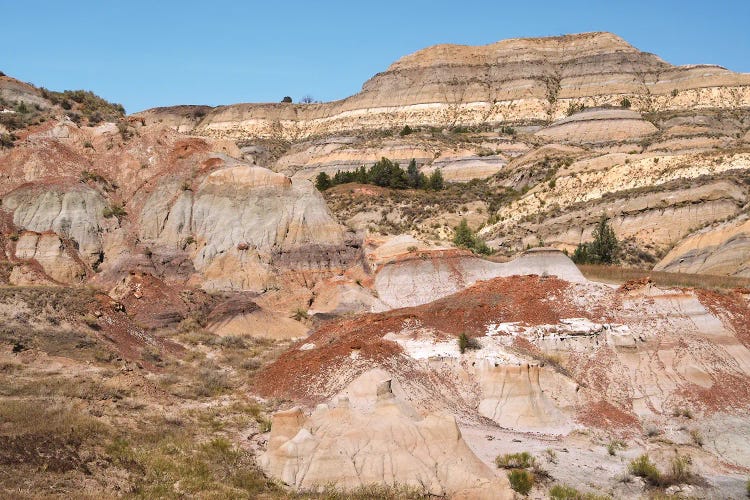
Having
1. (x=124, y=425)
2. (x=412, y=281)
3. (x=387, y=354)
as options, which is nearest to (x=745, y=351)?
(x=387, y=354)

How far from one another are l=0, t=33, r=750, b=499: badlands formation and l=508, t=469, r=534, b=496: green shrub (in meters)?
0.05

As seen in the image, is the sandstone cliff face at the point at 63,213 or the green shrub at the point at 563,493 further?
the sandstone cliff face at the point at 63,213

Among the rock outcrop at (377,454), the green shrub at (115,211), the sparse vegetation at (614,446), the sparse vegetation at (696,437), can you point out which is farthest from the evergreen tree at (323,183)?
the rock outcrop at (377,454)

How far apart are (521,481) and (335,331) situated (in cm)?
1278

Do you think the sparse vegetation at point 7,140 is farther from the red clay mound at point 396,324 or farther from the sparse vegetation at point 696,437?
the sparse vegetation at point 696,437

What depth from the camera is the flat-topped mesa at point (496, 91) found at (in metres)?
117

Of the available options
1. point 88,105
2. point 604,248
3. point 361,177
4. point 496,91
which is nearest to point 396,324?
point 604,248

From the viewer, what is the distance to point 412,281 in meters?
36.0

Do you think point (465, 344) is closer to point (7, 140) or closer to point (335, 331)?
point (335, 331)

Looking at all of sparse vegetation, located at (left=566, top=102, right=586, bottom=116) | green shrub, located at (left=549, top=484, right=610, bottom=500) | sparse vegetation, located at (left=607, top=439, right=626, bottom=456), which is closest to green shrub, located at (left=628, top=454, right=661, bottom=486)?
sparse vegetation, located at (left=607, top=439, right=626, bottom=456)

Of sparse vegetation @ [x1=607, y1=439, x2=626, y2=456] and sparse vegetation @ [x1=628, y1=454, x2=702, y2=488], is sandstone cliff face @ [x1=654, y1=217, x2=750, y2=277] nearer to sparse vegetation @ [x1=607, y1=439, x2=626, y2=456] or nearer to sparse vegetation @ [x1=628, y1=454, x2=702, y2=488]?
sparse vegetation @ [x1=607, y1=439, x2=626, y2=456]

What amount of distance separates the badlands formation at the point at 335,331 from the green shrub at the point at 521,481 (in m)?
0.05

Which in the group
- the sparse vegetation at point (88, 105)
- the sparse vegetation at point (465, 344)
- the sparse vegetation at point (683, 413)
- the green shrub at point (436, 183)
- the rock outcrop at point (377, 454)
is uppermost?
the sparse vegetation at point (88, 105)

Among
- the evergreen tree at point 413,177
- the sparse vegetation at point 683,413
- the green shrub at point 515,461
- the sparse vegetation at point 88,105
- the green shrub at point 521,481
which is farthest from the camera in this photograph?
the evergreen tree at point 413,177
